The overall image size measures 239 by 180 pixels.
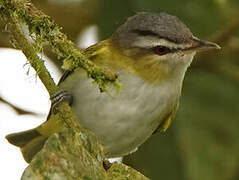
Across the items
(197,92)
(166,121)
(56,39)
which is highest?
(56,39)

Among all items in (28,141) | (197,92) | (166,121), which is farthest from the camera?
(197,92)

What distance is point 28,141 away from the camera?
11.6 feet

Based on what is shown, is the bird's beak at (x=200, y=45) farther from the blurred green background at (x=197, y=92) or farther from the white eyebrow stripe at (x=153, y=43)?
the blurred green background at (x=197, y=92)

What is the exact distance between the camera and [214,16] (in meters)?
3.86

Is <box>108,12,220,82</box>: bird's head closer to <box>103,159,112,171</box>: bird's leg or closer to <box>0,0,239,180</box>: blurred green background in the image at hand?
<box>0,0,239,180</box>: blurred green background

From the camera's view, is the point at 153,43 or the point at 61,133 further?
the point at 153,43

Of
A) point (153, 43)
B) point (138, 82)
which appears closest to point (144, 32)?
point (153, 43)

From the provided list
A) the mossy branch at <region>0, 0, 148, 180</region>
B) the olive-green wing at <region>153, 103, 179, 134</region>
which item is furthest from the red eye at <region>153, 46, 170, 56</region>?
the mossy branch at <region>0, 0, 148, 180</region>

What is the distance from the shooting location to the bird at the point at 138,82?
288 centimetres

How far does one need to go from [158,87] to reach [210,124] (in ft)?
3.53

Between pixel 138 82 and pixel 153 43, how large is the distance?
0.24 m

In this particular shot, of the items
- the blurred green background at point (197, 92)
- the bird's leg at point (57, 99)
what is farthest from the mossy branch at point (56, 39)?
the blurred green background at point (197, 92)

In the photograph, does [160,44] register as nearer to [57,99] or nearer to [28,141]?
[57,99]

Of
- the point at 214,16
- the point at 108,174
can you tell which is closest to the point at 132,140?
the point at 214,16
